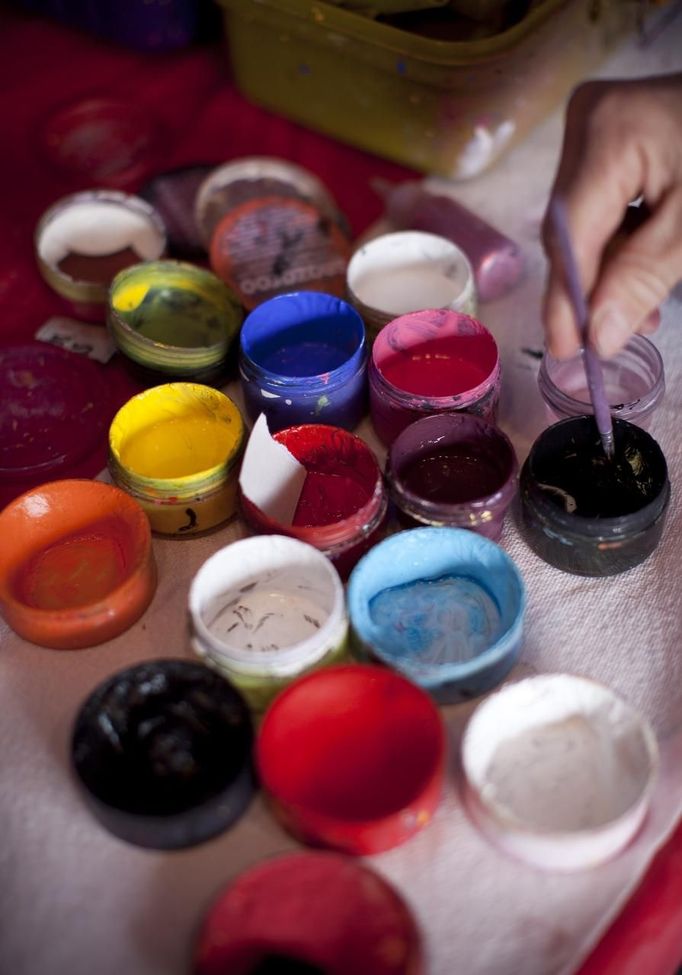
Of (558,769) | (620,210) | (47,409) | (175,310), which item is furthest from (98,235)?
(558,769)

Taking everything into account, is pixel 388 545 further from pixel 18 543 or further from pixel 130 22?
pixel 130 22

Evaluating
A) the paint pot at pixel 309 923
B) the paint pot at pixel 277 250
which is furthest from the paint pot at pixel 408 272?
the paint pot at pixel 309 923

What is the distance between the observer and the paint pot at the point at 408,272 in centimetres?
143

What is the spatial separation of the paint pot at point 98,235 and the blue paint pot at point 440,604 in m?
0.66

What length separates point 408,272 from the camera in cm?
146

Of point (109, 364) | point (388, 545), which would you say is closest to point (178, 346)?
point (109, 364)

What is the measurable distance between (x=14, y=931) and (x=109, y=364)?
77cm

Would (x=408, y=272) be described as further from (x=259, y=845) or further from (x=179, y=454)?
(x=259, y=845)

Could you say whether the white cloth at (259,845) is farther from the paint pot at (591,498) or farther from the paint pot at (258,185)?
the paint pot at (258,185)

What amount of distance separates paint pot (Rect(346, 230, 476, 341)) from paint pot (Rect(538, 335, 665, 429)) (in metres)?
0.16

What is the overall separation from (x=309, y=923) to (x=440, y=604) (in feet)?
1.22

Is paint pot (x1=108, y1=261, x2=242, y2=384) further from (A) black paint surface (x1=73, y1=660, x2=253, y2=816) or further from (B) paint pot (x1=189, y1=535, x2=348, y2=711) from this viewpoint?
(A) black paint surface (x1=73, y1=660, x2=253, y2=816)

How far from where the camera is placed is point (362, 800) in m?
0.99

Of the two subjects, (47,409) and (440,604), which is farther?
(47,409)
